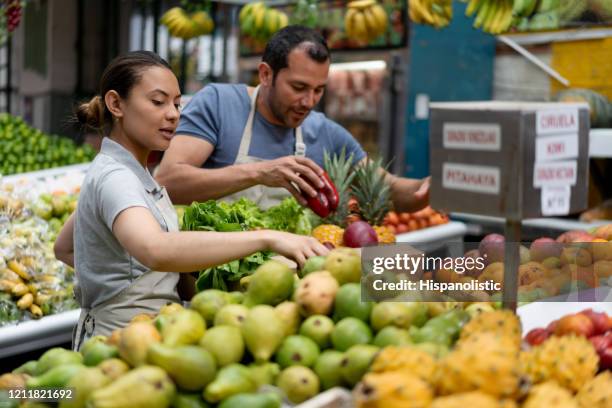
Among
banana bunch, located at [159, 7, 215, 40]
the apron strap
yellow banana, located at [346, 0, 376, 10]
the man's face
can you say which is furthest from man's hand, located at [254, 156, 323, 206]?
banana bunch, located at [159, 7, 215, 40]

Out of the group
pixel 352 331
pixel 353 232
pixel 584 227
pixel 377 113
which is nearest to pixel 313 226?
pixel 353 232

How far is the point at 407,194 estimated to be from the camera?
3668 millimetres

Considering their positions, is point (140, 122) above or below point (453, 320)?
above

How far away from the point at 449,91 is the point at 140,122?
5270mm

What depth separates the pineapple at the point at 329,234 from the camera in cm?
323

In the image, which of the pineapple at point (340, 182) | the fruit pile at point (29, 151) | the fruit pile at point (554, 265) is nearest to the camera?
the fruit pile at point (554, 265)

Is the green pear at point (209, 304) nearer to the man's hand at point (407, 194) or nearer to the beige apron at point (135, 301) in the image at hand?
the beige apron at point (135, 301)

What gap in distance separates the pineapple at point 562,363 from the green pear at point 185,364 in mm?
641

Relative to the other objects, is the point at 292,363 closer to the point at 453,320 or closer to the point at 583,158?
the point at 453,320

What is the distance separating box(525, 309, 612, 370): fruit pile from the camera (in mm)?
1772

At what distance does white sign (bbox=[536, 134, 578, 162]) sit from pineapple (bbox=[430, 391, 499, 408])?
50cm

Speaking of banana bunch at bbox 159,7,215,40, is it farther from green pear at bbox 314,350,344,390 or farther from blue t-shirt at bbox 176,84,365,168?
green pear at bbox 314,350,344,390

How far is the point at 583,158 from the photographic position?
163 centimetres

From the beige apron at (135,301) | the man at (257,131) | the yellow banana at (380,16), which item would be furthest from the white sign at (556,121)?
the yellow banana at (380,16)
